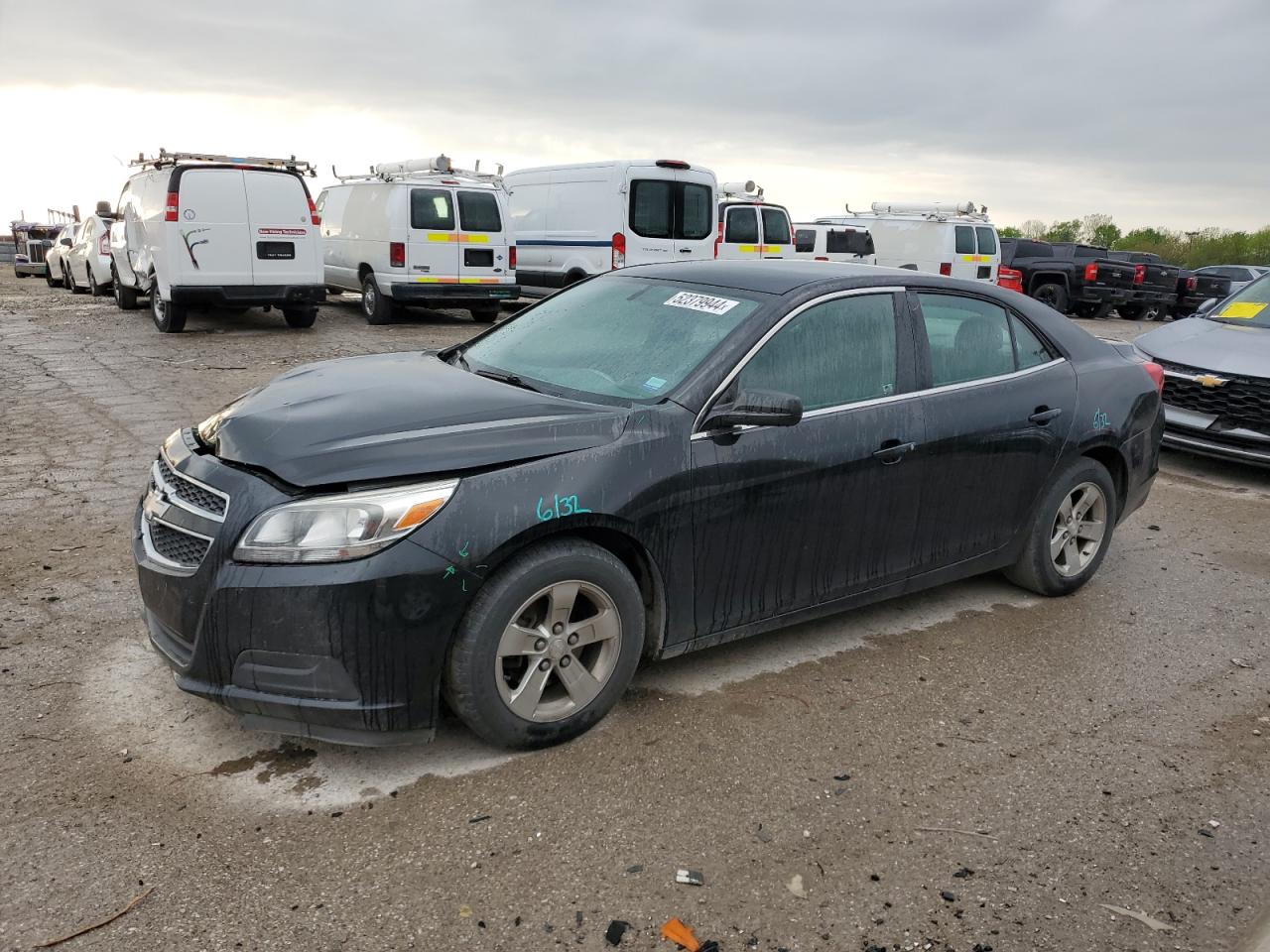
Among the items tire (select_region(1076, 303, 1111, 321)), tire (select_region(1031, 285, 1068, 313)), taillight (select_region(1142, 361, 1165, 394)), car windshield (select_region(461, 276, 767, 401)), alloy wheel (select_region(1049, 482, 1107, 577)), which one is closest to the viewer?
car windshield (select_region(461, 276, 767, 401))

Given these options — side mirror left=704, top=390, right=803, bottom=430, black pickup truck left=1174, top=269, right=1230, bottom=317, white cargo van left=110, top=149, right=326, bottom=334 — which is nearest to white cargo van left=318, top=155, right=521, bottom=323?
white cargo van left=110, top=149, right=326, bottom=334

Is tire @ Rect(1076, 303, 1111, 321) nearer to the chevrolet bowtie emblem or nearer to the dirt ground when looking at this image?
the chevrolet bowtie emblem

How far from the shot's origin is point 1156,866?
287cm

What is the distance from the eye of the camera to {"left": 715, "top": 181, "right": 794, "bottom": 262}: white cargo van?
1753 cm

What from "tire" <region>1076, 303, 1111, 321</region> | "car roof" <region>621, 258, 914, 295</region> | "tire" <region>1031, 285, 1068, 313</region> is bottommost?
"tire" <region>1076, 303, 1111, 321</region>

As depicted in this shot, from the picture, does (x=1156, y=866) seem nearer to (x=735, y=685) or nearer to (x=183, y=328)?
(x=735, y=685)

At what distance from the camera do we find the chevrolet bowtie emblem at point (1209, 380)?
7505 millimetres

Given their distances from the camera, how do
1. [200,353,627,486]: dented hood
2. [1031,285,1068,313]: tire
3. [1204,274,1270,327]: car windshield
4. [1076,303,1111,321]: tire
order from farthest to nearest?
[1076,303,1111,321]: tire, [1031,285,1068,313]: tire, [1204,274,1270,327]: car windshield, [200,353,627,486]: dented hood

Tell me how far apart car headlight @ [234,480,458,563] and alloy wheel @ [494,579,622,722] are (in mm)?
465

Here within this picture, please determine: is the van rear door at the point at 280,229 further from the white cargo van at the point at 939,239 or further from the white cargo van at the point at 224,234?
the white cargo van at the point at 939,239

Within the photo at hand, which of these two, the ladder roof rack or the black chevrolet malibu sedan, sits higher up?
the ladder roof rack

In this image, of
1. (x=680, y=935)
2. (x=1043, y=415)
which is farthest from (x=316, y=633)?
(x=1043, y=415)

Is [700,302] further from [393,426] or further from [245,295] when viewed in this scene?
[245,295]

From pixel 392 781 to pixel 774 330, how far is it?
2.03 meters
